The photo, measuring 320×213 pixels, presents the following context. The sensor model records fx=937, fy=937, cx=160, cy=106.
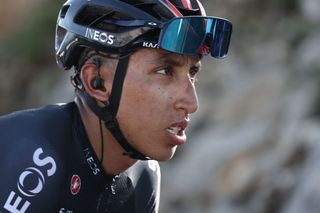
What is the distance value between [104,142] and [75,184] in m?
0.27

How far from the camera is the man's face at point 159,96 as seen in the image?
4.02m

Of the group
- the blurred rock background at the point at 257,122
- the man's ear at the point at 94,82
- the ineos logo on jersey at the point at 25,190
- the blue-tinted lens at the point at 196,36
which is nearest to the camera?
the ineos logo on jersey at the point at 25,190

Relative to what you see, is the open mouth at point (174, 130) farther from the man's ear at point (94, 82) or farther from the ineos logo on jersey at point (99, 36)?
the ineos logo on jersey at point (99, 36)

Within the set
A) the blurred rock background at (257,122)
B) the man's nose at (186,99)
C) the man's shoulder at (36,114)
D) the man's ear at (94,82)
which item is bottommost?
the blurred rock background at (257,122)

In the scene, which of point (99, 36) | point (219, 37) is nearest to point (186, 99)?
point (219, 37)

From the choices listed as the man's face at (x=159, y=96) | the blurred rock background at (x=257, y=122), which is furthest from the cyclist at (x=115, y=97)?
the blurred rock background at (x=257, y=122)

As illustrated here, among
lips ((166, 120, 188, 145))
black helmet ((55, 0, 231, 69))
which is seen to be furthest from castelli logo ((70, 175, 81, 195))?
black helmet ((55, 0, 231, 69))

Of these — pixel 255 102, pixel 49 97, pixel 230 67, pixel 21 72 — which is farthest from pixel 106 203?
pixel 21 72

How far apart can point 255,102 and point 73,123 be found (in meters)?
7.10

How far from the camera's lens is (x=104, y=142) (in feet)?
13.9

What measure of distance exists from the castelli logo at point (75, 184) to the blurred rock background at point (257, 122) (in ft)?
13.1

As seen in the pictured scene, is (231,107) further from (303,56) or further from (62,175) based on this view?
(62,175)

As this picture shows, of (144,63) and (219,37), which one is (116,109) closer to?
(144,63)

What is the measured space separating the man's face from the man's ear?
0.11 m
